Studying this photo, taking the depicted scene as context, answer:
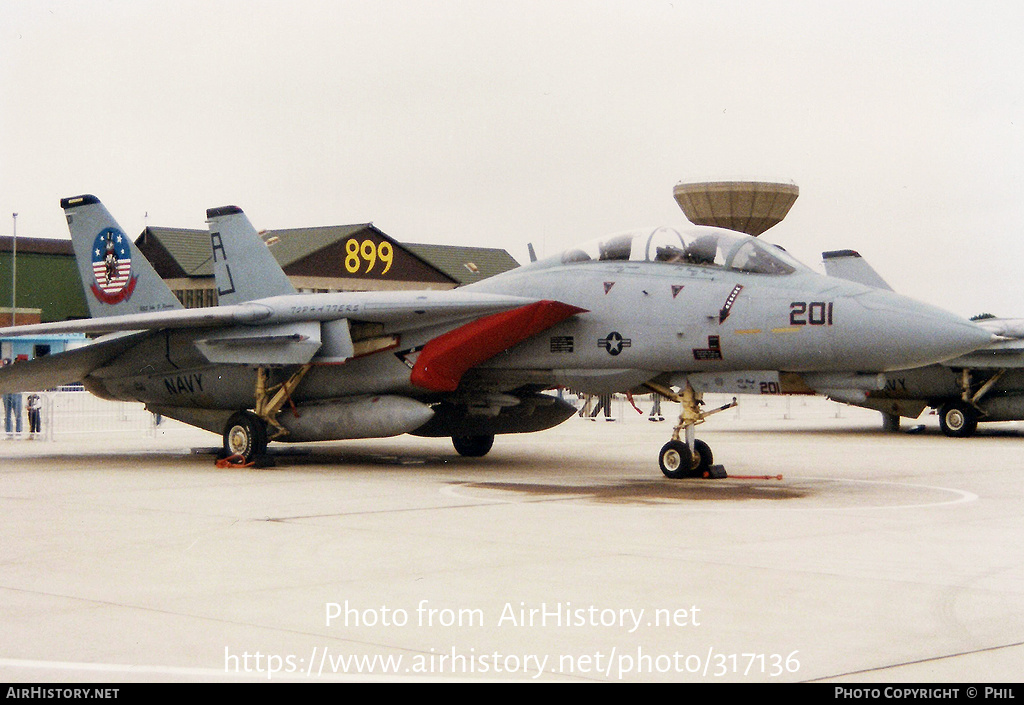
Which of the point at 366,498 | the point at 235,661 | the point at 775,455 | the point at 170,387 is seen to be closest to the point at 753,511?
the point at 366,498

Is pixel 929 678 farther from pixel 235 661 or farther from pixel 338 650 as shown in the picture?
pixel 235 661

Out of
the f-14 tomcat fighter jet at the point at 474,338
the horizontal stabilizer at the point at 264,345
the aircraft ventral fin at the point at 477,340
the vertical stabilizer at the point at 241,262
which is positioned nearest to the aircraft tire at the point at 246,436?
the f-14 tomcat fighter jet at the point at 474,338

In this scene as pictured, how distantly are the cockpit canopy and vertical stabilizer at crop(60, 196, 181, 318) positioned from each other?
6757mm

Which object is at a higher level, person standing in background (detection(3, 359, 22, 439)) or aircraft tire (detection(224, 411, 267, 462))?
aircraft tire (detection(224, 411, 267, 462))

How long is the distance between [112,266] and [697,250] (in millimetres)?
8804

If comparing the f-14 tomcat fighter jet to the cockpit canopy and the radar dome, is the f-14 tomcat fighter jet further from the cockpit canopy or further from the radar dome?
the radar dome

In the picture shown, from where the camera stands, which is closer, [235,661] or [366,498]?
[235,661]

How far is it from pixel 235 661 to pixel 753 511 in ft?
19.4

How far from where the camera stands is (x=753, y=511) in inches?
378

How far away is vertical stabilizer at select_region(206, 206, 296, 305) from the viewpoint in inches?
648

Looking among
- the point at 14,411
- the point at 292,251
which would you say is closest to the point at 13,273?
the point at 292,251

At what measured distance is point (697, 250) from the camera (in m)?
12.4

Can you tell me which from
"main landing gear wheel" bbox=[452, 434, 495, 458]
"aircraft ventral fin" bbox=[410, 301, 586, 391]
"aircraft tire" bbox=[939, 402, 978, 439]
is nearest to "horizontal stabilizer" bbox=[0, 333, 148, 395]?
"main landing gear wheel" bbox=[452, 434, 495, 458]

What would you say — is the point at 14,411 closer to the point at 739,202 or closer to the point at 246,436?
the point at 246,436
